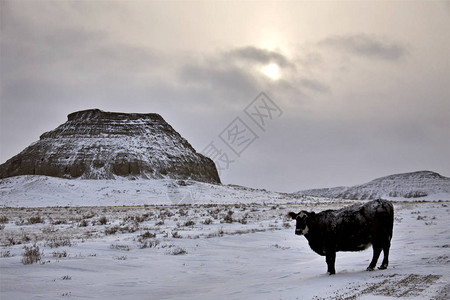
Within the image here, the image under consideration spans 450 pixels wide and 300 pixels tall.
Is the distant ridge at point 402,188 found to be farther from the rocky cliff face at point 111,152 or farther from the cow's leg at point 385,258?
the cow's leg at point 385,258

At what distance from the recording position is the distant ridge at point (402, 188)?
12019cm

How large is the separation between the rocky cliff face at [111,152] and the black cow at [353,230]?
8734 cm

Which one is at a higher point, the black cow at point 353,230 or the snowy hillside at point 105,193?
the snowy hillside at point 105,193

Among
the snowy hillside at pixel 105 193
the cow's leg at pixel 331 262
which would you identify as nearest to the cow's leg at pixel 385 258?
the cow's leg at pixel 331 262

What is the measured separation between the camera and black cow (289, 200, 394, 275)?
7.66 m

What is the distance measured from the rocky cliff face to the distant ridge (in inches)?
2334

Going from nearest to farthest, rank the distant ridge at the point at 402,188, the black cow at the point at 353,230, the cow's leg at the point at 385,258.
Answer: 1. the cow's leg at the point at 385,258
2. the black cow at the point at 353,230
3. the distant ridge at the point at 402,188

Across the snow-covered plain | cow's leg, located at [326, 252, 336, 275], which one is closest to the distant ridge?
the snow-covered plain

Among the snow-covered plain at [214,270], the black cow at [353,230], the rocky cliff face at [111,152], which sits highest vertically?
the rocky cliff face at [111,152]

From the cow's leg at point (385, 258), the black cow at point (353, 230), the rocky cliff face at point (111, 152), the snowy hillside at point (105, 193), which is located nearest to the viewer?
the cow's leg at point (385, 258)

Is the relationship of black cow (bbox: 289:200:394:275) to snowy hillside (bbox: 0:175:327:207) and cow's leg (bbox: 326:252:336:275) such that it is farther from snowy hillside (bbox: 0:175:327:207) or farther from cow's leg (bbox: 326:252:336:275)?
snowy hillside (bbox: 0:175:327:207)

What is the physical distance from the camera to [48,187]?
6381 cm

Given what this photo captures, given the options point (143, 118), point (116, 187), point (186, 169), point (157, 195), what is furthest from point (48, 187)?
point (143, 118)

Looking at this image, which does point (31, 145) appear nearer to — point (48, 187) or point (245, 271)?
point (48, 187)
